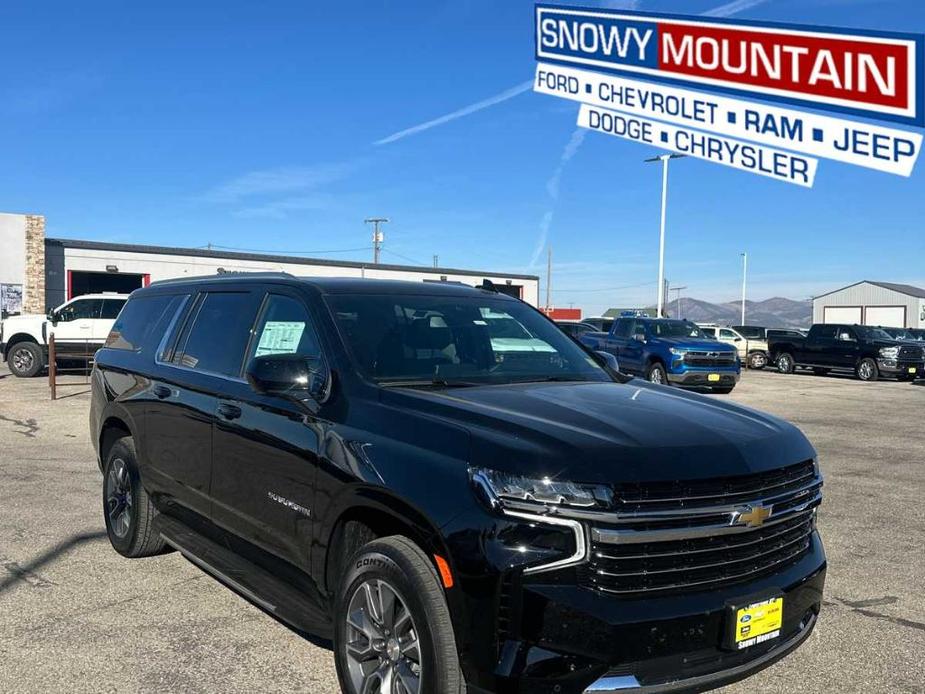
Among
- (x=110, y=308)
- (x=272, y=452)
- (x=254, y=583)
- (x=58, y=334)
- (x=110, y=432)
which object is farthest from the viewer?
(x=110, y=308)

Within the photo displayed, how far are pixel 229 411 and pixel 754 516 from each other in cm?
256

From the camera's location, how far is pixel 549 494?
2.58 metres

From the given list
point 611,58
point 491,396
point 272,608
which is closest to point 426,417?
point 491,396

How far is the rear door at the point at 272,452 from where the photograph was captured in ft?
11.4

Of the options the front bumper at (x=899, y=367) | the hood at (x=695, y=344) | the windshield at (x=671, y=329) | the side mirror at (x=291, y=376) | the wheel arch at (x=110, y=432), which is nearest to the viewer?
the side mirror at (x=291, y=376)

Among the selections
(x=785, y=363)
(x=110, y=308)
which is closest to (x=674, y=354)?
(x=785, y=363)

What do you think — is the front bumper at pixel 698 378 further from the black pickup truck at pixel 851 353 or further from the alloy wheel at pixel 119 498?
the alloy wheel at pixel 119 498

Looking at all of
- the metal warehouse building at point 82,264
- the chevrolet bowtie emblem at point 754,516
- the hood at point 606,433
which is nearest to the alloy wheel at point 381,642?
the hood at point 606,433

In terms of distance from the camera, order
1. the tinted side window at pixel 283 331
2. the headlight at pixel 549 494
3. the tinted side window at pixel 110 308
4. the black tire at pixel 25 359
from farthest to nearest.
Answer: the tinted side window at pixel 110 308 → the black tire at pixel 25 359 → the tinted side window at pixel 283 331 → the headlight at pixel 549 494

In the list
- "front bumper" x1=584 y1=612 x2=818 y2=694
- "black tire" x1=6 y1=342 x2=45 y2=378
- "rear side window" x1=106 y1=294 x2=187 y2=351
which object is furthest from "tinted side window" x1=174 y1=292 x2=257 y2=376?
"black tire" x1=6 y1=342 x2=45 y2=378

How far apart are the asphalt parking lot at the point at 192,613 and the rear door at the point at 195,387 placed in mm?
633

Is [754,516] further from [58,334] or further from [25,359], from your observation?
[25,359]

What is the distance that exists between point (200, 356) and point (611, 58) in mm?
14571

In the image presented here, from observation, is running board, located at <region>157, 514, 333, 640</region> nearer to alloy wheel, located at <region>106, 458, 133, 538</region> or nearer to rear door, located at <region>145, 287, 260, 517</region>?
rear door, located at <region>145, 287, 260, 517</region>
